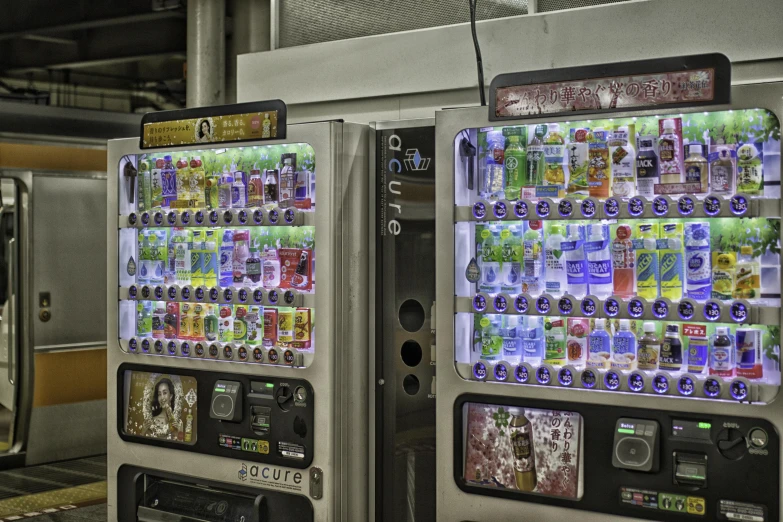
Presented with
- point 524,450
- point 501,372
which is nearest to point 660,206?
point 501,372

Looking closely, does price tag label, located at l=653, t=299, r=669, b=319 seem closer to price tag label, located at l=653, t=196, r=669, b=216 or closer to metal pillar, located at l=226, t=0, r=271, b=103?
price tag label, located at l=653, t=196, r=669, b=216

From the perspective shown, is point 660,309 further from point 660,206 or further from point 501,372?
point 501,372

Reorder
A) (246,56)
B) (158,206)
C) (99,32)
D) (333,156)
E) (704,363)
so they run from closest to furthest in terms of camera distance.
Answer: (704,363) < (333,156) < (158,206) < (246,56) < (99,32)

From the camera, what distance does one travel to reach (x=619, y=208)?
10.4 ft

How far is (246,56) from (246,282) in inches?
55.2

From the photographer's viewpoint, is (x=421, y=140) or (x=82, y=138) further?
(x=82, y=138)

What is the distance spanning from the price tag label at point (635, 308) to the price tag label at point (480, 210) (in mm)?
661

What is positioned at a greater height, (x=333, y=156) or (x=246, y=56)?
(x=246, y=56)

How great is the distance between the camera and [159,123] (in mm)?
4414

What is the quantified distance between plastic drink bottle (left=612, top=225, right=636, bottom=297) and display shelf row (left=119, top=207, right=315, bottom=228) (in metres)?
1.34

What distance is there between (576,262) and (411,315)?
2.86ft

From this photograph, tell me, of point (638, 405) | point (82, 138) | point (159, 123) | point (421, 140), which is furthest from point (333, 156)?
point (82, 138)

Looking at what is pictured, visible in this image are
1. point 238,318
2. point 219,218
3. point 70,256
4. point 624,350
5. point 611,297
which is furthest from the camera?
point 70,256

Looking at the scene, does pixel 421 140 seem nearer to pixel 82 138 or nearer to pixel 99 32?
pixel 82 138
